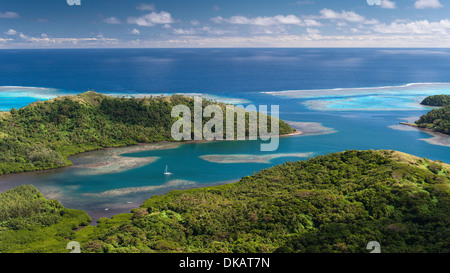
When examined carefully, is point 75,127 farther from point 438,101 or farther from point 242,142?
point 438,101

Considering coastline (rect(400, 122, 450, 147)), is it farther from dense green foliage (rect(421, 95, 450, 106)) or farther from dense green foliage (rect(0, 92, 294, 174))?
dense green foliage (rect(421, 95, 450, 106))

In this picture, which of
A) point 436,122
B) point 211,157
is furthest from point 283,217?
point 436,122

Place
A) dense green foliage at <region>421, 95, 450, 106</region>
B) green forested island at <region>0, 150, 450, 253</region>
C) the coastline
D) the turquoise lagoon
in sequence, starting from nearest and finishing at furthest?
green forested island at <region>0, 150, 450, 253</region>
the turquoise lagoon
the coastline
dense green foliage at <region>421, 95, 450, 106</region>

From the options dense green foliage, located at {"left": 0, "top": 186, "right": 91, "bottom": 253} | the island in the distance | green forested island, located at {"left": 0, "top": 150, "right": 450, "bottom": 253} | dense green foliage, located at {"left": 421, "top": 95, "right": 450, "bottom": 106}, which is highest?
dense green foliage, located at {"left": 421, "top": 95, "right": 450, "bottom": 106}

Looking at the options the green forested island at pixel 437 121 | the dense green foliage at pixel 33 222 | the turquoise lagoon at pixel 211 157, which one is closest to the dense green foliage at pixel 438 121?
the green forested island at pixel 437 121

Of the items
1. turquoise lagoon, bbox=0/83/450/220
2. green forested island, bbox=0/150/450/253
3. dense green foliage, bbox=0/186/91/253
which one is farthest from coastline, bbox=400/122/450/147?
dense green foliage, bbox=0/186/91/253

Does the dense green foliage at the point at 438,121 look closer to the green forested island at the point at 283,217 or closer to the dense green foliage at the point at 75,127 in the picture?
the dense green foliage at the point at 75,127
